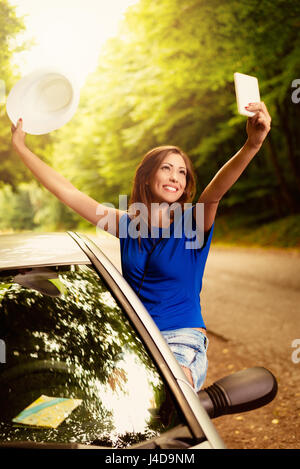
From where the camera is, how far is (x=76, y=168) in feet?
120

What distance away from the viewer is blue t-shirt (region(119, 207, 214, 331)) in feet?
7.00

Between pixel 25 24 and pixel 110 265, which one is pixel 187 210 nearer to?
pixel 110 265

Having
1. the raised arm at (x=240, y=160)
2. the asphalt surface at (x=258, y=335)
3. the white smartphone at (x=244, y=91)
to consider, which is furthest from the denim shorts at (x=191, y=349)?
the asphalt surface at (x=258, y=335)

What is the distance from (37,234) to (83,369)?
0.99m

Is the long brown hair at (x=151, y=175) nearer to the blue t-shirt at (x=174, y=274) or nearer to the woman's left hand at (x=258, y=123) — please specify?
the blue t-shirt at (x=174, y=274)

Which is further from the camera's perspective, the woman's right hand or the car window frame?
the woman's right hand

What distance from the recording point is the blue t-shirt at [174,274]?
213 cm

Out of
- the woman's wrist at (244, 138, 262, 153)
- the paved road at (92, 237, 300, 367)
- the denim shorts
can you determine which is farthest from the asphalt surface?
the woman's wrist at (244, 138, 262, 153)

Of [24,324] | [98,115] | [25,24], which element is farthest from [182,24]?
[98,115]

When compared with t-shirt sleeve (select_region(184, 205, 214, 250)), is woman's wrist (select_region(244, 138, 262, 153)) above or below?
above

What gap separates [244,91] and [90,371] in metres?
1.21

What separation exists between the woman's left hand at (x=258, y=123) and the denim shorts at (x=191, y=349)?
854 mm

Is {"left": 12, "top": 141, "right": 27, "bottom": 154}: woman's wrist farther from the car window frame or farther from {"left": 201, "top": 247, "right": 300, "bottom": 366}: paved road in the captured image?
{"left": 201, "top": 247, "right": 300, "bottom": 366}: paved road

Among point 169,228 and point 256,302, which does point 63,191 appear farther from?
point 256,302
